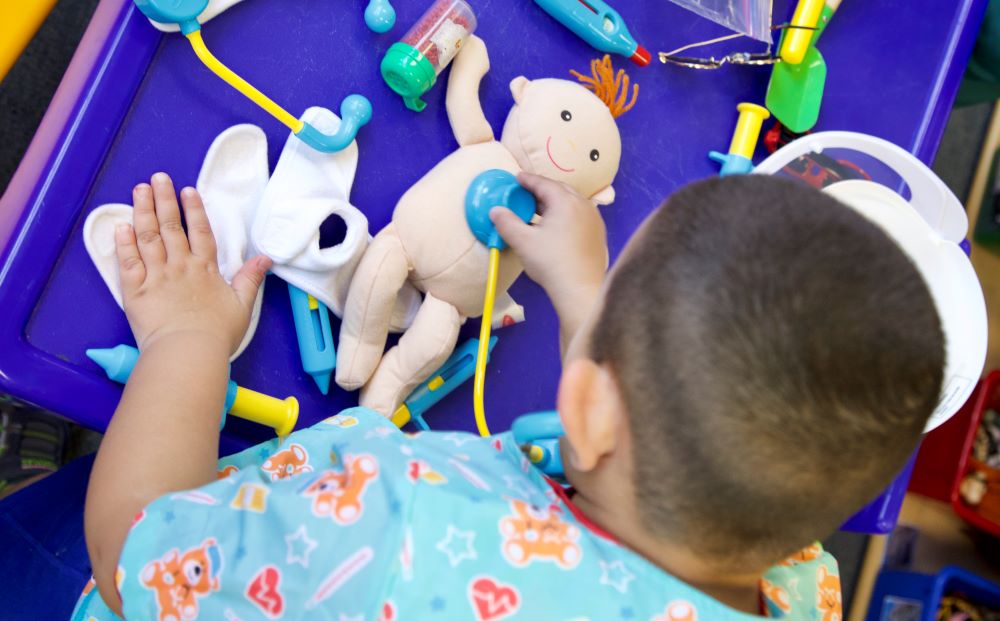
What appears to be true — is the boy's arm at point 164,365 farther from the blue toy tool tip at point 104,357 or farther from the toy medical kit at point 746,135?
the toy medical kit at point 746,135

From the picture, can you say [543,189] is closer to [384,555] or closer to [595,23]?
[595,23]

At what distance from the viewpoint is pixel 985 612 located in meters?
1.19

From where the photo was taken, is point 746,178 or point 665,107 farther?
point 665,107

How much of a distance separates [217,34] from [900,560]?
1.25 m

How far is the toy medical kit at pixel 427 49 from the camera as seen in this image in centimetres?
65

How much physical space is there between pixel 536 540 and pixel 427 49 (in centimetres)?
40

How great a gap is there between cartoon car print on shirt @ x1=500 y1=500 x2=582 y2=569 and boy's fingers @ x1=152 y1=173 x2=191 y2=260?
0.30 metres

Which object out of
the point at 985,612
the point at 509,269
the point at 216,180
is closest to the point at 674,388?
the point at 509,269

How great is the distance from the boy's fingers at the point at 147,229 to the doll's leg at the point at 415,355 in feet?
0.61

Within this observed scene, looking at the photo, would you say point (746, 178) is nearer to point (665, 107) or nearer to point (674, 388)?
point (674, 388)

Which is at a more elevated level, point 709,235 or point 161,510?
point 709,235

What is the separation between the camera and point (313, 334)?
643mm

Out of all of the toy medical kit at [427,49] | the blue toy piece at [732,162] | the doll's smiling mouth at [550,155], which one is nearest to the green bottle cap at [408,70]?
the toy medical kit at [427,49]

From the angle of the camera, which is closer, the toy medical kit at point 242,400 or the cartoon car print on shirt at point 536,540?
the cartoon car print on shirt at point 536,540
